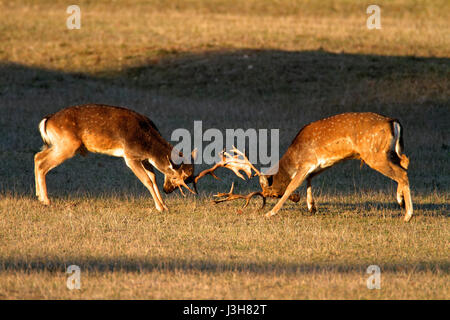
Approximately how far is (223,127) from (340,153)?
9083 mm

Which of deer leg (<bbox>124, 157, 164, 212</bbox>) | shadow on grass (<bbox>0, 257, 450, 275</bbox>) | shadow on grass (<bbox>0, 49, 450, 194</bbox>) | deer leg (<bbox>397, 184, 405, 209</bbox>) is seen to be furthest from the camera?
shadow on grass (<bbox>0, 49, 450, 194</bbox>)

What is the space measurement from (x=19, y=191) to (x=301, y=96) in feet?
43.0

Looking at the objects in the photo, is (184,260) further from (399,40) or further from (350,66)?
(399,40)

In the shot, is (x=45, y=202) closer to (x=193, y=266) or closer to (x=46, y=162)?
(x=46, y=162)

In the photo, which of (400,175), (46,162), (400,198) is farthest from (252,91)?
Result: (400,175)

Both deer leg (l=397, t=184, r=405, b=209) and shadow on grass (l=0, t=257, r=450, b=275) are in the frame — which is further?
deer leg (l=397, t=184, r=405, b=209)

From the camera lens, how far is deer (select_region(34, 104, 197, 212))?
35.4 feet

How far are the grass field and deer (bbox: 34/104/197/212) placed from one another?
54cm

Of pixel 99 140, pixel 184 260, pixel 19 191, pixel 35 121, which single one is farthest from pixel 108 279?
pixel 35 121

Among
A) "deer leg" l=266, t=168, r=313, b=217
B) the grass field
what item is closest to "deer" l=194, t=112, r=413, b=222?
"deer leg" l=266, t=168, r=313, b=217

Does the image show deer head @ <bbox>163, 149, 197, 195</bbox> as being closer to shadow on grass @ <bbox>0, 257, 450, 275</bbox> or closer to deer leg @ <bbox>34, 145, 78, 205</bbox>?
deer leg @ <bbox>34, 145, 78, 205</bbox>

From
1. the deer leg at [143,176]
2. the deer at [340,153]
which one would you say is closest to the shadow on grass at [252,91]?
the deer leg at [143,176]

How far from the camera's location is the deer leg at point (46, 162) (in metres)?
10.9

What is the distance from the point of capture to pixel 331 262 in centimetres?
810
